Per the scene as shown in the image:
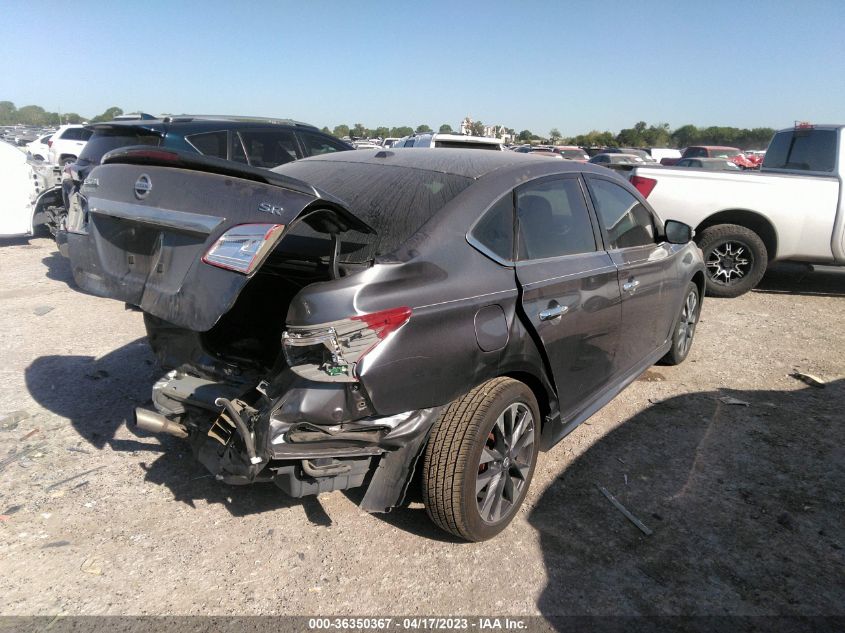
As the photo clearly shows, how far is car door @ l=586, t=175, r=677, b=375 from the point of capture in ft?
12.3

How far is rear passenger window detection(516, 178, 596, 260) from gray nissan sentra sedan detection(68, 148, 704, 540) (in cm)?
1

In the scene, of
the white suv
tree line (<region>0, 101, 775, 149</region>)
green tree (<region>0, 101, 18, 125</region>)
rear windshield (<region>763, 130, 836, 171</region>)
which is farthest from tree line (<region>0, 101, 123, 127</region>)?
rear windshield (<region>763, 130, 836, 171</region>)

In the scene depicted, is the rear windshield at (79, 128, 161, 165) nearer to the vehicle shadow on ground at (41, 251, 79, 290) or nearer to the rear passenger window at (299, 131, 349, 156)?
the vehicle shadow on ground at (41, 251, 79, 290)

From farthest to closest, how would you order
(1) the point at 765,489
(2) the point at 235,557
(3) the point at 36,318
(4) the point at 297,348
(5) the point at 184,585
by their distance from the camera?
1. (3) the point at 36,318
2. (1) the point at 765,489
3. (2) the point at 235,557
4. (5) the point at 184,585
5. (4) the point at 297,348

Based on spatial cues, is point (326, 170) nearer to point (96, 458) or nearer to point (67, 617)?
point (96, 458)

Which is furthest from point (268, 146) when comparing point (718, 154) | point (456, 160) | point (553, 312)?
point (718, 154)

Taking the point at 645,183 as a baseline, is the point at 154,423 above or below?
below

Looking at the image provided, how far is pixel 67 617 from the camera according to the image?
238 cm

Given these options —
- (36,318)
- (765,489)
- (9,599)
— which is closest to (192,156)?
(9,599)

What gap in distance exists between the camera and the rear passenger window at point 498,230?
284 cm

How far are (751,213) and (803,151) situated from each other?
1.84 m

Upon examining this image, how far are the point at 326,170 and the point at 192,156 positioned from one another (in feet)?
3.35

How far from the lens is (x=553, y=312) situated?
119 inches

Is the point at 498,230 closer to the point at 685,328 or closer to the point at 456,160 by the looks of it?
the point at 456,160
